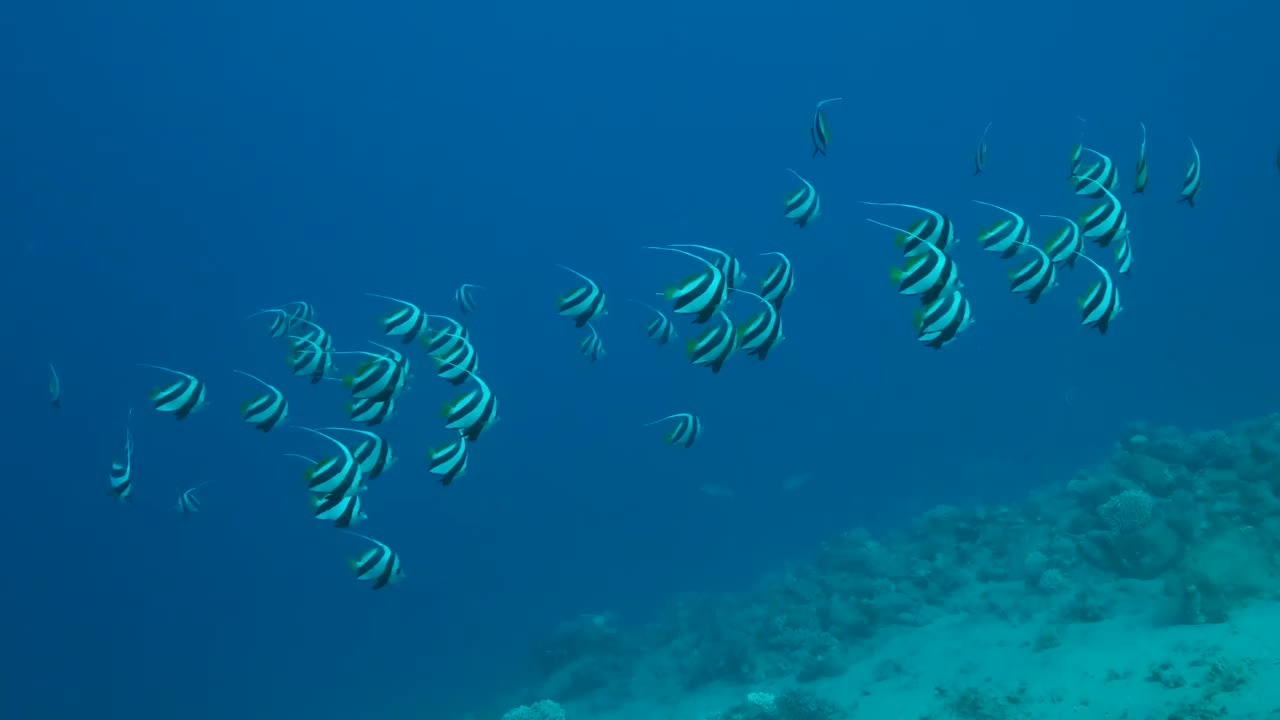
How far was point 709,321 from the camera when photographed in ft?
19.0

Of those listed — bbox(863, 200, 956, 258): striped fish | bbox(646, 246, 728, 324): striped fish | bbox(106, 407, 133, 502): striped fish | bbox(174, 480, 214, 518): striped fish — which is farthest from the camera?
bbox(174, 480, 214, 518): striped fish

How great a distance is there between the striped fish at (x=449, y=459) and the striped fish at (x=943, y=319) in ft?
9.66

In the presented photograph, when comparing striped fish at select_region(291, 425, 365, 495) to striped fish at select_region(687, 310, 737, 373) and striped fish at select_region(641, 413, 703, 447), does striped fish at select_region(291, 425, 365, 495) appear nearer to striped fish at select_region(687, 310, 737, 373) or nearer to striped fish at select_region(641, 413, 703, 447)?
striped fish at select_region(687, 310, 737, 373)

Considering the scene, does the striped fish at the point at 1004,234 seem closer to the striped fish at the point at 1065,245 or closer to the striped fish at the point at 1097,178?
the striped fish at the point at 1065,245

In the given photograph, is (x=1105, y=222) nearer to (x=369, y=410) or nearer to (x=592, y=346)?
(x=369, y=410)

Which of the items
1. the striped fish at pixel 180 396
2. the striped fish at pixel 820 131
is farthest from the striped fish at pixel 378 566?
the striped fish at pixel 820 131

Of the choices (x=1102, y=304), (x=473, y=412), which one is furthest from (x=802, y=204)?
(x=473, y=412)

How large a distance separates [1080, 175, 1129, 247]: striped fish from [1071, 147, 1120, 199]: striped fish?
0.80 metres

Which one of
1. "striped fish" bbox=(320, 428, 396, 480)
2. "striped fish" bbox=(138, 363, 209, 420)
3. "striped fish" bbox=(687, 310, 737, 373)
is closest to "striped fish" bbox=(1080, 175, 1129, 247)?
"striped fish" bbox=(687, 310, 737, 373)

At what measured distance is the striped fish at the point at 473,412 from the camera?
495 centimetres

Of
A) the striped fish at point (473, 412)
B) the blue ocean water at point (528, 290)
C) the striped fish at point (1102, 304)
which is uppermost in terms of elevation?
the blue ocean water at point (528, 290)

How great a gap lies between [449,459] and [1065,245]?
14.9ft

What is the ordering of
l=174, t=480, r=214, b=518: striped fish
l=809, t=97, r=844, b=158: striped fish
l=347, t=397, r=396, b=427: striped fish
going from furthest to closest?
l=174, t=480, r=214, b=518: striped fish → l=809, t=97, r=844, b=158: striped fish → l=347, t=397, r=396, b=427: striped fish

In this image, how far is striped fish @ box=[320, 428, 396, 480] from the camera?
5.47 m
